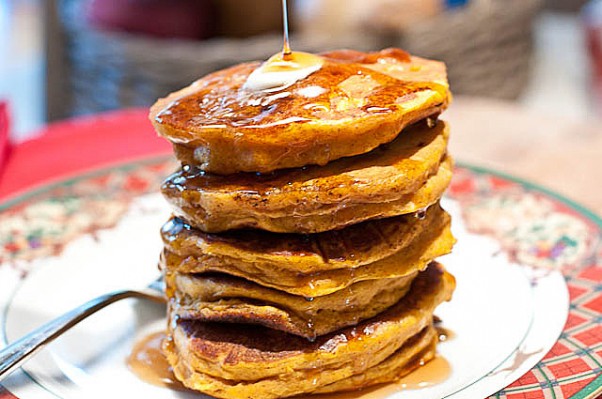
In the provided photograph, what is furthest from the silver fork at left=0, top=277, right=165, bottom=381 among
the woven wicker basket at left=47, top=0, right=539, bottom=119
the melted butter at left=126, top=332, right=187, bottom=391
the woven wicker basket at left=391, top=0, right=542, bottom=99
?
the woven wicker basket at left=391, top=0, right=542, bottom=99

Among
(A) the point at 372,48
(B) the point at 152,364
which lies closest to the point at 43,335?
(B) the point at 152,364

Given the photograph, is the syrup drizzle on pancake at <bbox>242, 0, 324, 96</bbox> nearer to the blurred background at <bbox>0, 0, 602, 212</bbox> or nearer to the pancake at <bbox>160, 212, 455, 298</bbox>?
the pancake at <bbox>160, 212, 455, 298</bbox>

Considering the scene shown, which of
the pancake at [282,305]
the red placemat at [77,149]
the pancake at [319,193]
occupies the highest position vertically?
the pancake at [319,193]

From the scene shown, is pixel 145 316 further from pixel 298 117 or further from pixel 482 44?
pixel 482 44

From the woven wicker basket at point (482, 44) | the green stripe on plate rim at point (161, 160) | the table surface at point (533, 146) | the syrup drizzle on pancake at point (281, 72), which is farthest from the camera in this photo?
the woven wicker basket at point (482, 44)

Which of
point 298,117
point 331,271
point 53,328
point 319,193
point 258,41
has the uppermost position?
point 298,117

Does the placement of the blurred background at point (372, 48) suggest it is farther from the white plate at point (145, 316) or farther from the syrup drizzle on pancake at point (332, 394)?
the syrup drizzle on pancake at point (332, 394)

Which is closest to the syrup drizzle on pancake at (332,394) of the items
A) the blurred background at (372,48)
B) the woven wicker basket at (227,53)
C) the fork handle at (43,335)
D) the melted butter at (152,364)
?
the melted butter at (152,364)
